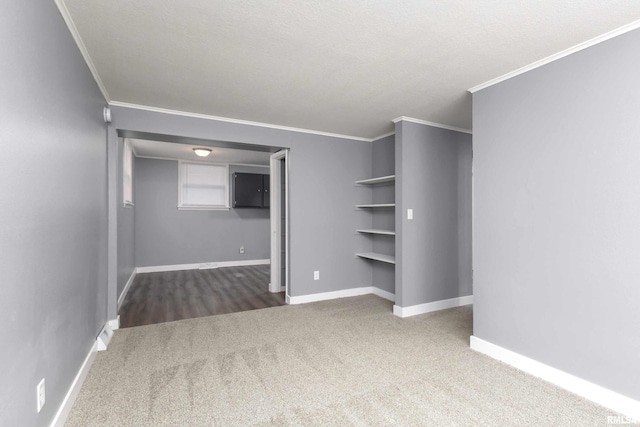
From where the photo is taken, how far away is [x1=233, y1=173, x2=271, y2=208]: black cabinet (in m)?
7.18

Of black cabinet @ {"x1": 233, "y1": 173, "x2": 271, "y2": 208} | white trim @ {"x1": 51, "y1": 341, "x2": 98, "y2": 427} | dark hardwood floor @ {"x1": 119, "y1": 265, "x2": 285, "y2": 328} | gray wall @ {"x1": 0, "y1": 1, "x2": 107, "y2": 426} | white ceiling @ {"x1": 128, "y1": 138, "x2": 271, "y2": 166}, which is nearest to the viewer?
gray wall @ {"x1": 0, "y1": 1, "x2": 107, "y2": 426}

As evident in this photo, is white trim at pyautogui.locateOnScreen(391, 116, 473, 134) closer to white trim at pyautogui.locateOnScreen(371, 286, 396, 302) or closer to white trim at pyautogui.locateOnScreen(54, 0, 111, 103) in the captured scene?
white trim at pyautogui.locateOnScreen(371, 286, 396, 302)

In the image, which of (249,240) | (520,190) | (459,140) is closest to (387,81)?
(520,190)

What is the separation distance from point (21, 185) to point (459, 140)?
416cm

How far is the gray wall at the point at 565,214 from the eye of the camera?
1920mm

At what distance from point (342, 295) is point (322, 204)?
4.34 feet

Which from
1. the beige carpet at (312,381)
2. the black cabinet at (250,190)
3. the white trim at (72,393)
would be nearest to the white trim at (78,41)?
the white trim at (72,393)

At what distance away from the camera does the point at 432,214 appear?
152 inches

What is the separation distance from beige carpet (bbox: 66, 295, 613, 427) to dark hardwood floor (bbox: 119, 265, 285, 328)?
55 cm

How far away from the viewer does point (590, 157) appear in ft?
6.79

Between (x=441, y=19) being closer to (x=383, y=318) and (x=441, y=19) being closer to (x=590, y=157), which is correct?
(x=590, y=157)

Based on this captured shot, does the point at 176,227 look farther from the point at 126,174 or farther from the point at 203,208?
the point at 126,174

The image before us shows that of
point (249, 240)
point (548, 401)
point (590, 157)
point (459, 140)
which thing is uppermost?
point (459, 140)

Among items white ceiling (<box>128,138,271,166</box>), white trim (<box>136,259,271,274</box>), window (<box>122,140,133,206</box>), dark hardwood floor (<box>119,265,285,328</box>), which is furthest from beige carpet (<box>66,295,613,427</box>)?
white trim (<box>136,259,271,274</box>)
